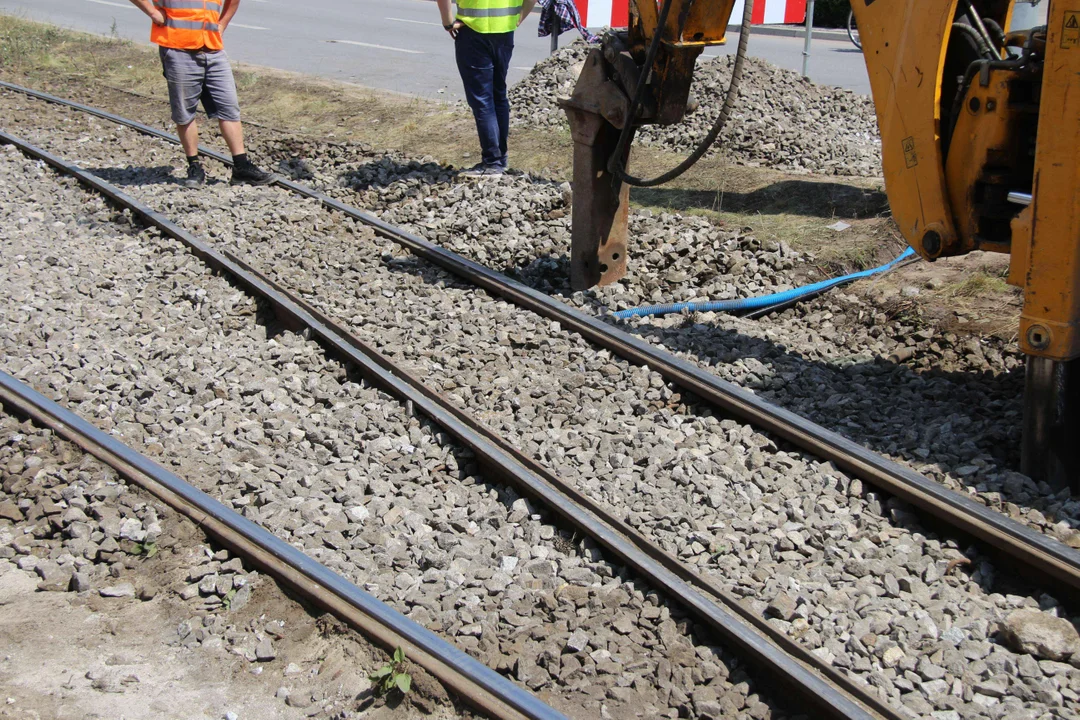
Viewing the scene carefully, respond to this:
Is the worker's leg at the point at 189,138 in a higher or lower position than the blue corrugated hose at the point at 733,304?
higher

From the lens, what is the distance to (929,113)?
4.36m

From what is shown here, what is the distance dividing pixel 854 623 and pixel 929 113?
7.34ft

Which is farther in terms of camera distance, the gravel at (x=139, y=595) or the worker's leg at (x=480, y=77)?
the worker's leg at (x=480, y=77)

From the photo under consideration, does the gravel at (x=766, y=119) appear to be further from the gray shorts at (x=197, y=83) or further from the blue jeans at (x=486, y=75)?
the gray shorts at (x=197, y=83)

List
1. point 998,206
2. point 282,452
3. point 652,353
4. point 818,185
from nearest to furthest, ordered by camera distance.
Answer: point 998,206, point 282,452, point 652,353, point 818,185

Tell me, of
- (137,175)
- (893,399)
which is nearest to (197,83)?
(137,175)

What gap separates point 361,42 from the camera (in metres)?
17.7

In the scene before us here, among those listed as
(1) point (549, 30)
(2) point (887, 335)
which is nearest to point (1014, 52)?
(2) point (887, 335)

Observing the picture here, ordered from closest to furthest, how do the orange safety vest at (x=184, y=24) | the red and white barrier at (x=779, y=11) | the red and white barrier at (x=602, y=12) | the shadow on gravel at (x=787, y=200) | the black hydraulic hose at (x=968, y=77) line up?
the black hydraulic hose at (x=968, y=77) < the shadow on gravel at (x=787, y=200) < the orange safety vest at (x=184, y=24) < the red and white barrier at (x=602, y=12) < the red and white barrier at (x=779, y=11)

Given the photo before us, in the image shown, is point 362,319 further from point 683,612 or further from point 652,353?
point 683,612

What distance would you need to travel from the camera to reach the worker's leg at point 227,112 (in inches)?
342

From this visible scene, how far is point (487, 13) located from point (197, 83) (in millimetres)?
2613

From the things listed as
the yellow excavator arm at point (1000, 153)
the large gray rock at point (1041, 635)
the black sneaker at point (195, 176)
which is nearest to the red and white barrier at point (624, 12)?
the black sneaker at point (195, 176)

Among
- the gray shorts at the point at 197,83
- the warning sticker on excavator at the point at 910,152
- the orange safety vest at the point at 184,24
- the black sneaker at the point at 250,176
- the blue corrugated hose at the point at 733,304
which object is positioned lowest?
the blue corrugated hose at the point at 733,304
